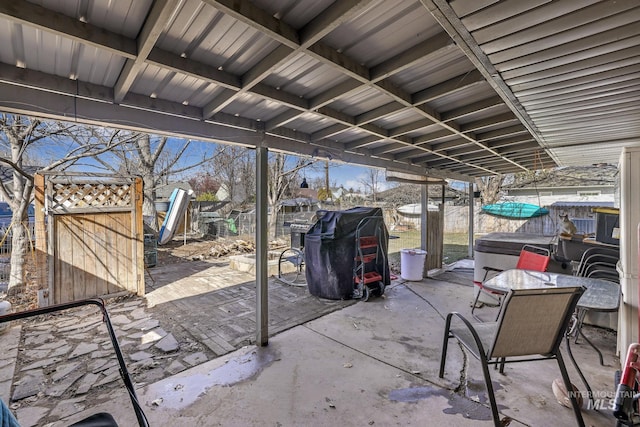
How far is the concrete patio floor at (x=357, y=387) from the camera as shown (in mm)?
2072

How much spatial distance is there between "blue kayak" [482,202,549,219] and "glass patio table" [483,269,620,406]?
10.7m

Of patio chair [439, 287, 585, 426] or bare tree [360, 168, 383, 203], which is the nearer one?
patio chair [439, 287, 585, 426]

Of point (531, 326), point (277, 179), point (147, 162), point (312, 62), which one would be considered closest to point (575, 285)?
point (531, 326)

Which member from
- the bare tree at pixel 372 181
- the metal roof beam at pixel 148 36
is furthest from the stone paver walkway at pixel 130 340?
the bare tree at pixel 372 181

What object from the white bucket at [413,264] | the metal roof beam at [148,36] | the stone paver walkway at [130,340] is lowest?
the stone paver walkway at [130,340]

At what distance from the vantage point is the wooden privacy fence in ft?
14.0

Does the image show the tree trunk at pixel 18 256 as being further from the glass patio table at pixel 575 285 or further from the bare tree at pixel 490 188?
the bare tree at pixel 490 188

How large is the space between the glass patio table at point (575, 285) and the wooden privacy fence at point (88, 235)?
207 inches

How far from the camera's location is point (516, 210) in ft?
41.2

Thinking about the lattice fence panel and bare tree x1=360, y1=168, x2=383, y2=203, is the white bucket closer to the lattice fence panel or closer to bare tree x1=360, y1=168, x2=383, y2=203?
the lattice fence panel

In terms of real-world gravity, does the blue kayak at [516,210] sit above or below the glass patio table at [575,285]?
above

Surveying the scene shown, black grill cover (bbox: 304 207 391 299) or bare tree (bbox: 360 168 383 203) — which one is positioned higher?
bare tree (bbox: 360 168 383 203)

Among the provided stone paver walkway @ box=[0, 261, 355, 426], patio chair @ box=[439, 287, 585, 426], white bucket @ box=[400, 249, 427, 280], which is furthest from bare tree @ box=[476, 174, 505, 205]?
patio chair @ box=[439, 287, 585, 426]

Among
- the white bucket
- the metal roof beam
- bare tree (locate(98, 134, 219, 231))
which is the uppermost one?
bare tree (locate(98, 134, 219, 231))
